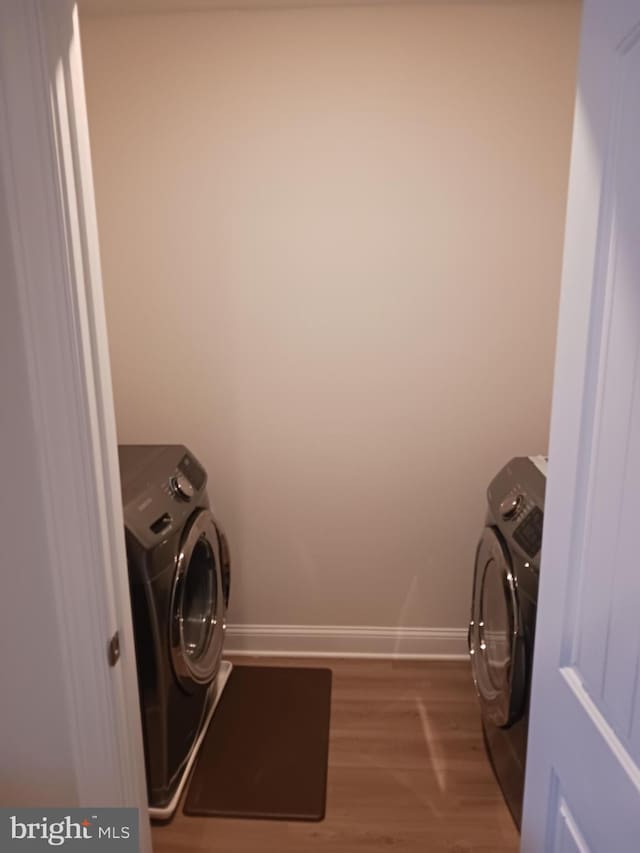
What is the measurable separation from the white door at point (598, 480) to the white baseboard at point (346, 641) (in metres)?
1.65

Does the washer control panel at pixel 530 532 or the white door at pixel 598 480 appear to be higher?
the white door at pixel 598 480

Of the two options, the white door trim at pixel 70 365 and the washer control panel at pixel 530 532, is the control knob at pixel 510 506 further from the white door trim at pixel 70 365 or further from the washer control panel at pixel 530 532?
the white door trim at pixel 70 365

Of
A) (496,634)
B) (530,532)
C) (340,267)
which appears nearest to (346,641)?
(496,634)

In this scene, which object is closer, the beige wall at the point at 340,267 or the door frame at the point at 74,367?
the door frame at the point at 74,367

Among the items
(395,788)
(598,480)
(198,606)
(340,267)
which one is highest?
(340,267)

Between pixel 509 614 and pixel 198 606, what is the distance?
107 centimetres

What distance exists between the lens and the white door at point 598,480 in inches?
31.9

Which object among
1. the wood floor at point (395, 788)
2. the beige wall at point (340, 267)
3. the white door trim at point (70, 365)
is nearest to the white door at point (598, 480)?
the white door trim at point (70, 365)

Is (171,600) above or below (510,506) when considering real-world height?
below

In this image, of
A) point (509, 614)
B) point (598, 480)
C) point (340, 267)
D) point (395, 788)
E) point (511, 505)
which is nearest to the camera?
point (598, 480)

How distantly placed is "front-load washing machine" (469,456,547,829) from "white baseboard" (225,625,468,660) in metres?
0.52

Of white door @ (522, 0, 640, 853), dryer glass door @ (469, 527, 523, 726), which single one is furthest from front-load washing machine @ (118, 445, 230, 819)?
white door @ (522, 0, 640, 853)

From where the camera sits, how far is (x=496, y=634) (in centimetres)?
195

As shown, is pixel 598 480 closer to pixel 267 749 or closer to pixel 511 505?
pixel 511 505
